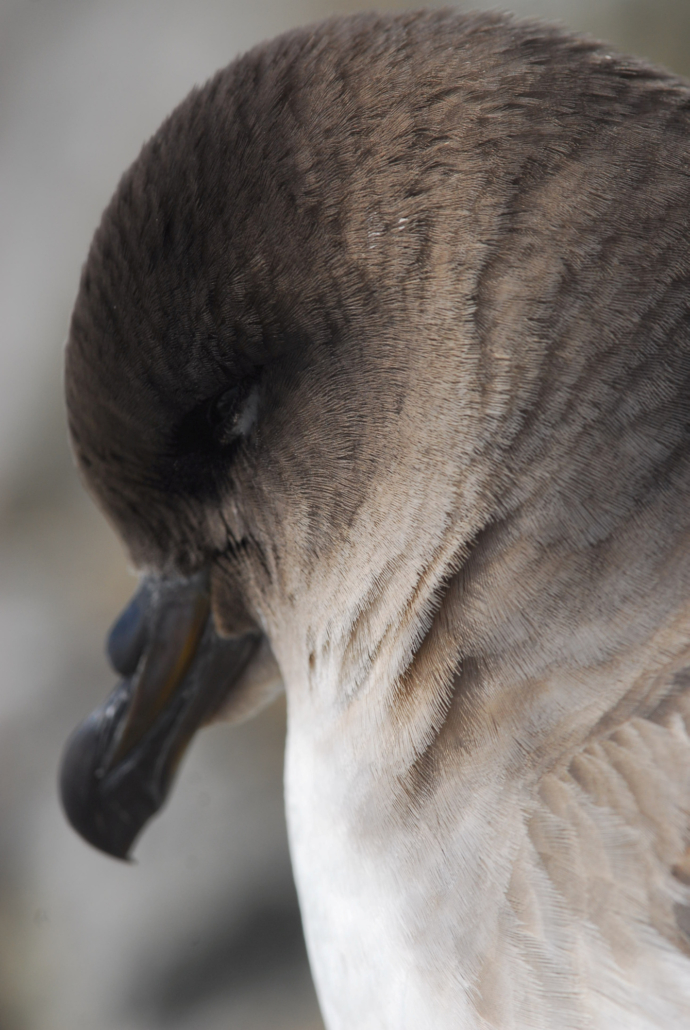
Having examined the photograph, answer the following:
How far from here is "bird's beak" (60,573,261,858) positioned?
1427mm

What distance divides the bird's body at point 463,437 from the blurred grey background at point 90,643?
0.91 meters

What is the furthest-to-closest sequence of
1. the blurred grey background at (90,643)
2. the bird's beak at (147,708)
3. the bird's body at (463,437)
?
1. the blurred grey background at (90,643)
2. the bird's beak at (147,708)
3. the bird's body at (463,437)

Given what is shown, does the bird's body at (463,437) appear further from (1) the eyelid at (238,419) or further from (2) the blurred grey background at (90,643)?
(2) the blurred grey background at (90,643)

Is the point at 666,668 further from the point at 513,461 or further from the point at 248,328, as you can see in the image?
the point at 248,328

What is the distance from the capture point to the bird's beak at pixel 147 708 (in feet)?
4.68

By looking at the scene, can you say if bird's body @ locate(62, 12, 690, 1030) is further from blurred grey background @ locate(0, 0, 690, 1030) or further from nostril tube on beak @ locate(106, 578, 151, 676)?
blurred grey background @ locate(0, 0, 690, 1030)

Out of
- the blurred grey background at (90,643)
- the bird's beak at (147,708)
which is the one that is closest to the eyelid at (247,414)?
the bird's beak at (147,708)

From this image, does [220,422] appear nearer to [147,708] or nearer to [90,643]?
[147,708]

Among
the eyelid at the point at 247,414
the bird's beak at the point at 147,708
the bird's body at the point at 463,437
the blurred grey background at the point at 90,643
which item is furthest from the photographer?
the blurred grey background at the point at 90,643

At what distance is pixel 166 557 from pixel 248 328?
400 mm

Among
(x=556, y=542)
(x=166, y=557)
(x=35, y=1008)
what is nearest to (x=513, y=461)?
(x=556, y=542)

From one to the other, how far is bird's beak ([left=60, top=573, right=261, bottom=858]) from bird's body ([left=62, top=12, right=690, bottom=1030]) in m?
0.31

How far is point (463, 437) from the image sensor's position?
0.96 metres

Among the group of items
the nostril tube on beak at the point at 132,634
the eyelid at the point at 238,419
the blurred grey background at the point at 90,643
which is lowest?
the blurred grey background at the point at 90,643
